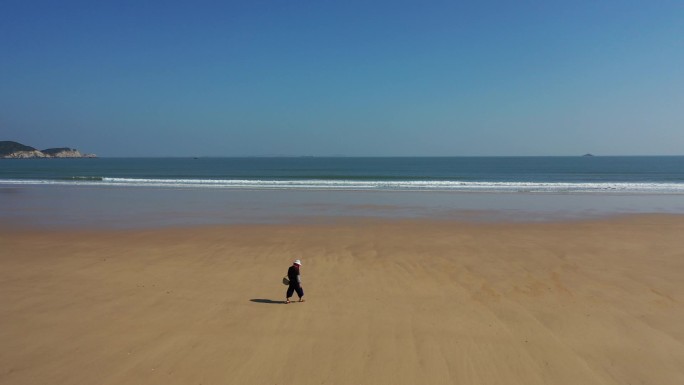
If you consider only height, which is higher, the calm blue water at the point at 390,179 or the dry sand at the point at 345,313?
the calm blue water at the point at 390,179

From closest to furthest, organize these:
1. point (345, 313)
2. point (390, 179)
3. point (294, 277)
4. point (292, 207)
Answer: point (345, 313) < point (294, 277) < point (292, 207) < point (390, 179)

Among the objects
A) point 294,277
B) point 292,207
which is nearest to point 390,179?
point 292,207

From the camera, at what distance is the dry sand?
20.9ft

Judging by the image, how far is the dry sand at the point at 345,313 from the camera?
6359 millimetres

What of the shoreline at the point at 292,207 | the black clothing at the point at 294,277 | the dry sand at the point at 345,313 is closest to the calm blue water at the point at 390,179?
the shoreline at the point at 292,207

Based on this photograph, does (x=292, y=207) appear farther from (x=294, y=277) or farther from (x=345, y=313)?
(x=345, y=313)

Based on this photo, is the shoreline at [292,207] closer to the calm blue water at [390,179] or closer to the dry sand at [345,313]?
the dry sand at [345,313]

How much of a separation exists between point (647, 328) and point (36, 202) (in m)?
33.0

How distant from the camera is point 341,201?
2867 cm

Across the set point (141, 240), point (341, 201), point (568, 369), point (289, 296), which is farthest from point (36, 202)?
point (568, 369)

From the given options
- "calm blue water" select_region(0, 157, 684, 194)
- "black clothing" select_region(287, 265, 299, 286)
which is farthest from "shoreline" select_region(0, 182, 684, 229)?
"black clothing" select_region(287, 265, 299, 286)

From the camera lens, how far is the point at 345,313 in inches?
334

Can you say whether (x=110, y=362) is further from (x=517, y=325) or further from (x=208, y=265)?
(x=517, y=325)

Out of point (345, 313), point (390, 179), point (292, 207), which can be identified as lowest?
point (345, 313)
